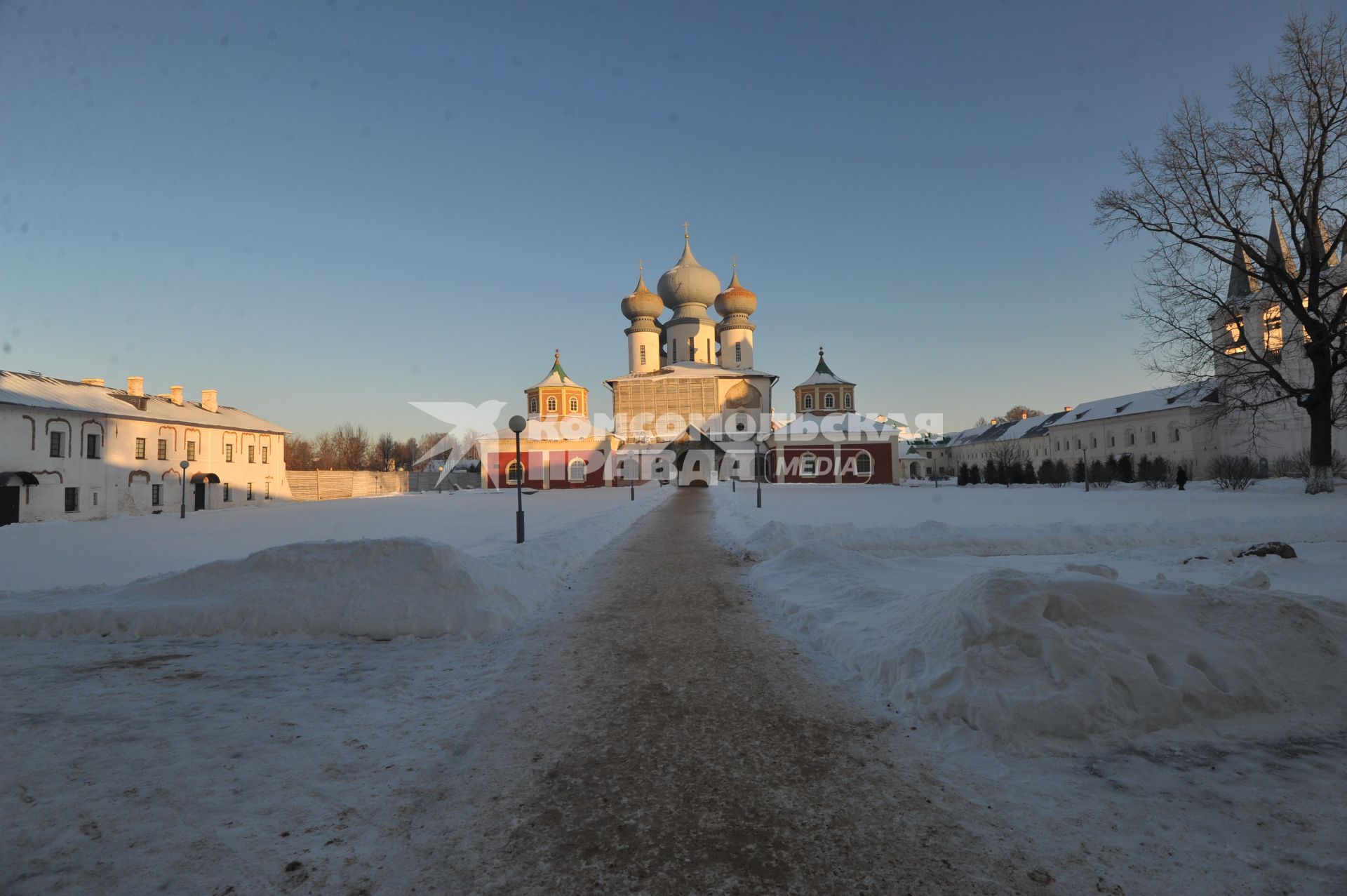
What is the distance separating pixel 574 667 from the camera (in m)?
5.57

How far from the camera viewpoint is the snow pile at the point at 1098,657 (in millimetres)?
4051

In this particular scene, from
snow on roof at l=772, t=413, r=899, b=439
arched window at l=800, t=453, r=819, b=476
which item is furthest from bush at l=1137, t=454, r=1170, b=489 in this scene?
arched window at l=800, t=453, r=819, b=476

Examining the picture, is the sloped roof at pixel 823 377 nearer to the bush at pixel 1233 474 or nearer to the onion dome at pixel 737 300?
the onion dome at pixel 737 300

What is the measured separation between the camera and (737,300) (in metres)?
63.1

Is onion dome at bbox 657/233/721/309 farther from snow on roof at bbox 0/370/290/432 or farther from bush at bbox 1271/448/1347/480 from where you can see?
bush at bbox 1271/448/1347/480

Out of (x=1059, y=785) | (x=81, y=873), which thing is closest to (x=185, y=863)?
(x=81, y=873)

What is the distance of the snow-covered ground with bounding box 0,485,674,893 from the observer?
8.97ft

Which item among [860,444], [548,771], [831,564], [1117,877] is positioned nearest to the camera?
[1117,877]

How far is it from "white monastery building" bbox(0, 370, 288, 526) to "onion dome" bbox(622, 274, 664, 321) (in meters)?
31.2

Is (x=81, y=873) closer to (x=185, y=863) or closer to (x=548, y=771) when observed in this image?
(x=185, y=863)

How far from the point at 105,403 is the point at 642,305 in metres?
40.0

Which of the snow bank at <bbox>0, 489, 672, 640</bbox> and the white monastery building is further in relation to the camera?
the white monastery building

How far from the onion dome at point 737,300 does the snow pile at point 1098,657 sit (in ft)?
195

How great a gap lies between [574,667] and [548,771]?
2011 millimetres
